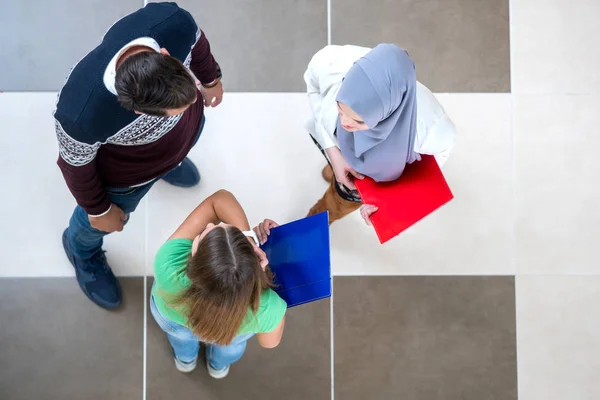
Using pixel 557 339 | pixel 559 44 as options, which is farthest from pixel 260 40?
pixel 557 339

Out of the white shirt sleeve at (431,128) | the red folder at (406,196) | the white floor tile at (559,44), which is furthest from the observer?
the white floor tile at (559,44)

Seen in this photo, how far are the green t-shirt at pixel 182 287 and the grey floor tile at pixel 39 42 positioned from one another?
1.08 m

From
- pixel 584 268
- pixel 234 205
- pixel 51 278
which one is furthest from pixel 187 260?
pixel 584 268

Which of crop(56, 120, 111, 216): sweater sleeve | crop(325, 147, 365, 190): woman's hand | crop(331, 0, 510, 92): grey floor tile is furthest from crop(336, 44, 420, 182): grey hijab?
crop(331, 0, 510, 92): grey floor tile

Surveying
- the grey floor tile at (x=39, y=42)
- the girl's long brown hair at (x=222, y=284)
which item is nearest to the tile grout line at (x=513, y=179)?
the girl's long brown hair at (x=222, y=284)

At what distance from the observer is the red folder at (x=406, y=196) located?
153 cm

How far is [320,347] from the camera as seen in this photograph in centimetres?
206

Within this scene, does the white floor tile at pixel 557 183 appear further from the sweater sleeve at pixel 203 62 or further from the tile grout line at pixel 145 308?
the tile grout line at pixel 145 308

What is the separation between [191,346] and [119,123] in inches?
34.0

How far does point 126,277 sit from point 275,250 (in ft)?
2.56

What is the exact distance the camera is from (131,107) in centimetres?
110

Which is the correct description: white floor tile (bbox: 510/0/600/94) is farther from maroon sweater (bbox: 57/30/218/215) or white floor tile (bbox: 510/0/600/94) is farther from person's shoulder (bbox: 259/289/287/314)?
person's shoulder (bbox: 259/289/287/314)

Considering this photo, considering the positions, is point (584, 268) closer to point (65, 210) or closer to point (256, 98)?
point (256, 98)

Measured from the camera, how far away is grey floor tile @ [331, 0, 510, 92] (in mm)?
2137
